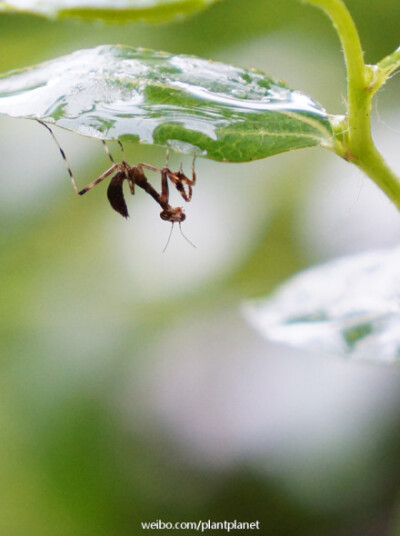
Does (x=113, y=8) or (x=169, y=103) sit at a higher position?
(x=113, y=8)

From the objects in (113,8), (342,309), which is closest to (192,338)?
(342,309)

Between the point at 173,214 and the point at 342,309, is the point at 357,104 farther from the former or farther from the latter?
the point at 173,214

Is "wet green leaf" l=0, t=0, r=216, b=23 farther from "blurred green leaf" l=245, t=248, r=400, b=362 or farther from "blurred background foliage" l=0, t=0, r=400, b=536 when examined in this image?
"blurred background foliage" l=0, t=0, r=400, b=536

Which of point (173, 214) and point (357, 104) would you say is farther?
point (173, 214)

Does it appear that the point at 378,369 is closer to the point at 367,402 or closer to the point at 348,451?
the point at 367,402

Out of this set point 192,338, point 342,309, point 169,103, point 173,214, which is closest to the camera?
point 169,103

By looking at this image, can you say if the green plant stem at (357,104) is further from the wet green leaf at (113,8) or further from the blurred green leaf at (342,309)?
the blurred green leaf at (342,309)

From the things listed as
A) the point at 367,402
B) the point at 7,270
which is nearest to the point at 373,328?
the point at 367,402

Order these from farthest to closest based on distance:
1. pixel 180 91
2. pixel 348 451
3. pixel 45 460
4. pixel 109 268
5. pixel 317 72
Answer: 1. pixel 317 72
2. pixel 109 268
3. pixel 45 460
4. pixel 348 451
5. pixel 180 91

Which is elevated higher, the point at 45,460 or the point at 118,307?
the point at 118,307
